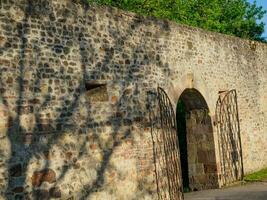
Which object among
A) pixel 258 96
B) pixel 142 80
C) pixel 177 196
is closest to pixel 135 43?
pixel 142 80

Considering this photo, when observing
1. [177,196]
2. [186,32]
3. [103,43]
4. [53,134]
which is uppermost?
[186,32]

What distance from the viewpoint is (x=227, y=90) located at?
1262 cm

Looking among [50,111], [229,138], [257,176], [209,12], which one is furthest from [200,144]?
[209,12]

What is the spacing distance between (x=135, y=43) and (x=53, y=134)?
10.2 ft

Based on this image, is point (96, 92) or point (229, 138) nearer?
point (96, 92)

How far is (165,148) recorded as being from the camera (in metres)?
9.75

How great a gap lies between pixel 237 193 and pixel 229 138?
2.53 meters

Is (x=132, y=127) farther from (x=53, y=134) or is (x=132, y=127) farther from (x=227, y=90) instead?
(x=227, y=90)

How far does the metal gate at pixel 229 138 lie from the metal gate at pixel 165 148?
223 cm

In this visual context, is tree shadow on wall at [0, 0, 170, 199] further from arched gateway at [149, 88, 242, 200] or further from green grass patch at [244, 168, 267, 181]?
green grass patch at [244, 168, 267, 181]

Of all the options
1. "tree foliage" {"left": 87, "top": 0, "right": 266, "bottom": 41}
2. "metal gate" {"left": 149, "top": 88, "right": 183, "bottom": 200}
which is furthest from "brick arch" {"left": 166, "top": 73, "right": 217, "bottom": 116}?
"tree foliage" {"left": 87, "top": 0, "right": 266, "bottom": 41}

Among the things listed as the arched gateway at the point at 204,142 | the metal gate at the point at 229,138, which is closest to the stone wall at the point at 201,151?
the arched gateway at the point at 204,142

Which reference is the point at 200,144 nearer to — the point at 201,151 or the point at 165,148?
the point at 201,151

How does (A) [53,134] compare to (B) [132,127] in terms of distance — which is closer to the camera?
(A) [53,134]
